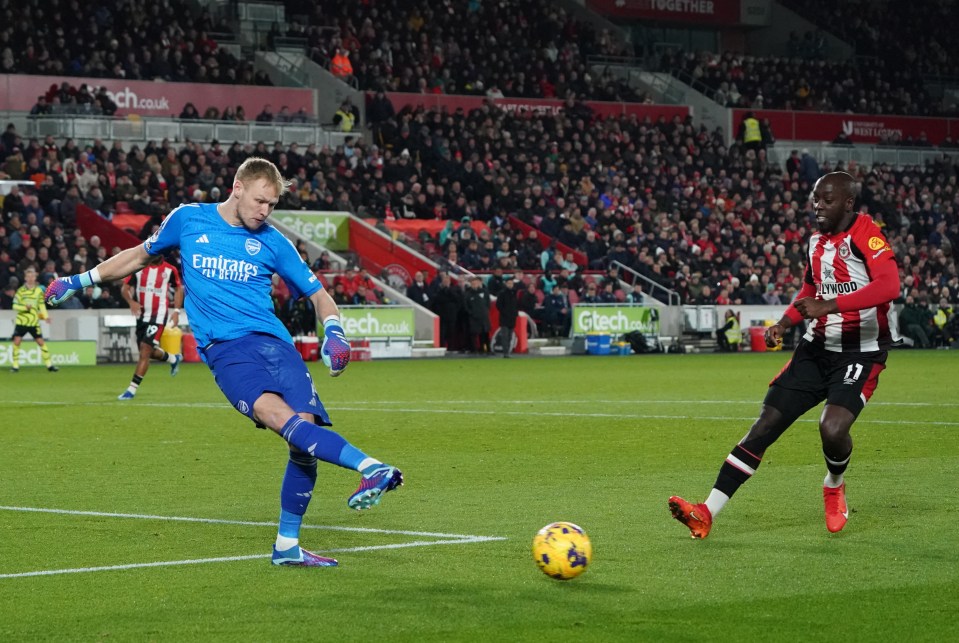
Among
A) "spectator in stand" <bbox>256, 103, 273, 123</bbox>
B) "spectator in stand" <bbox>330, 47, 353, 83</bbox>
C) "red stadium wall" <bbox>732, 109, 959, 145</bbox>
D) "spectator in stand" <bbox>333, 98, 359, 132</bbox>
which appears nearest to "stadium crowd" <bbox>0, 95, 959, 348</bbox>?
"spectator in stand" <bbox>333, 98, 359, 132</bbox>

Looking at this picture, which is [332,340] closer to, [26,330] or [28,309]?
[28,309]

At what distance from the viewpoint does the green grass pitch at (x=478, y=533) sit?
21.6 ft

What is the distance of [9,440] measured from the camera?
16000 millimetres

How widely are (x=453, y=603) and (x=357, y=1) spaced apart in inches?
1860

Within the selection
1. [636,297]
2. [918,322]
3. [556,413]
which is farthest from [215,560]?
[918,322]

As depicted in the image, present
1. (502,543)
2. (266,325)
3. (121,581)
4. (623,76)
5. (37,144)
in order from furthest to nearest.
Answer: (623,76)
(37,144)
(502,543)
(266,325)
(121,581)

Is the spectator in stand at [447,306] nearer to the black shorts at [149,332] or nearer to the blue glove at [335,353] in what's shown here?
the black shorts at [149,332]

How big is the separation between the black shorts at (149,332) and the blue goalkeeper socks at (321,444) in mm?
15103

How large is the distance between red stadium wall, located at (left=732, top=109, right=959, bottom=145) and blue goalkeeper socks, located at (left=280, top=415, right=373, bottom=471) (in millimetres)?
50665

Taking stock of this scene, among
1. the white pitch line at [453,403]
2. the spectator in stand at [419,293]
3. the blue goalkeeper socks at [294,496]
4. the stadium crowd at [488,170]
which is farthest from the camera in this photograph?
the spectator in stand at [419,293]

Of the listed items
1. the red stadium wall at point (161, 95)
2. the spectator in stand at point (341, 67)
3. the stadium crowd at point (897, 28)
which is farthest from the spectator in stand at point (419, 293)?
the stadium crowd at point (897, 28)

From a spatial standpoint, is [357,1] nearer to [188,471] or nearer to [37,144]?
[37,144]

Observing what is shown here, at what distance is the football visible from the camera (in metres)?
7.42

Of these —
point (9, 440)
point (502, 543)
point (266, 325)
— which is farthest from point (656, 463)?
point (9, 440)
